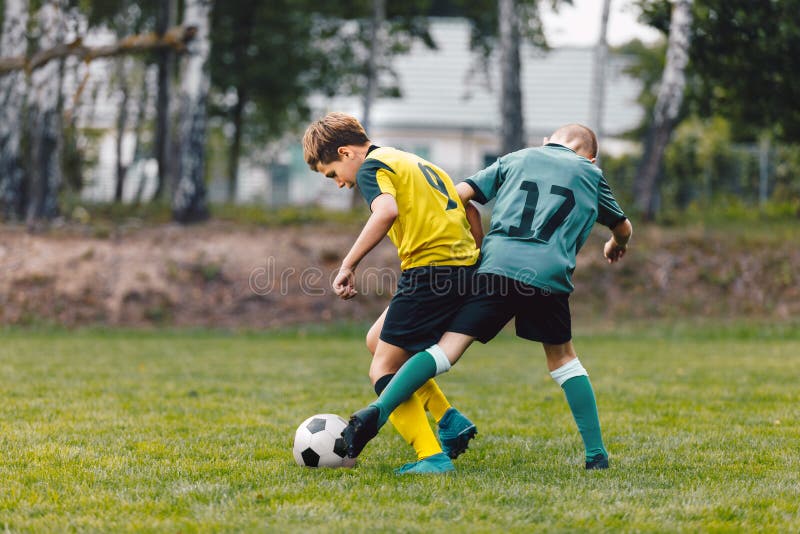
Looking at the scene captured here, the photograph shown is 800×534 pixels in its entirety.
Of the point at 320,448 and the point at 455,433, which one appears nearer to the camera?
the point at 320,448

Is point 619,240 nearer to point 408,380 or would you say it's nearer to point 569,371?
point 569,371

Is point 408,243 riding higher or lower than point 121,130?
lower

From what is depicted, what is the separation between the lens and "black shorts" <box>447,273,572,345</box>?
4.51 m

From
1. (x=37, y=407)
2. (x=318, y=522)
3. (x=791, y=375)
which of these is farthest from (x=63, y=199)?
(x=318, y=522)

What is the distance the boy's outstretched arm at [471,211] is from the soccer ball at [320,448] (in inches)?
49.3

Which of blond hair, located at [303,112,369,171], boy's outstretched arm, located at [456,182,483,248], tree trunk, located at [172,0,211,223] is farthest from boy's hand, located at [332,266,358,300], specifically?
tree trunk, located at [172,0,211,223]

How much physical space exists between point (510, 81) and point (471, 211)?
13.3 m

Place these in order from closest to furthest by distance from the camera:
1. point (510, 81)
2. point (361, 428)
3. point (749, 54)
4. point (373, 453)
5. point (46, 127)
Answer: point (361, 428) < point (373, 453) < point (749, 54) < point (46, 127) < point (510, 81)

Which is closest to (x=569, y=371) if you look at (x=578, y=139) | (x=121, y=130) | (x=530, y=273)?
(x=530, y=273)

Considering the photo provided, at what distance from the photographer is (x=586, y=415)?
4.71m

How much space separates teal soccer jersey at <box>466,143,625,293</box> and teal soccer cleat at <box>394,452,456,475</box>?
0.95 meters

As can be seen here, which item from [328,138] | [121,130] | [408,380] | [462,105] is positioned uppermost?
[462,105]

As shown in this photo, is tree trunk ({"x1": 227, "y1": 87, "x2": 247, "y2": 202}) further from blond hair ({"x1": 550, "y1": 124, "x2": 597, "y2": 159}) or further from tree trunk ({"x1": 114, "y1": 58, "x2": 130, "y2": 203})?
blond hair ({"x1": 550, "y1": 124, "x2": 597, "y2": 159})

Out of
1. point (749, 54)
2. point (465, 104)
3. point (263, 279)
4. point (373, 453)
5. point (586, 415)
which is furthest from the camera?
point (465, 104)
